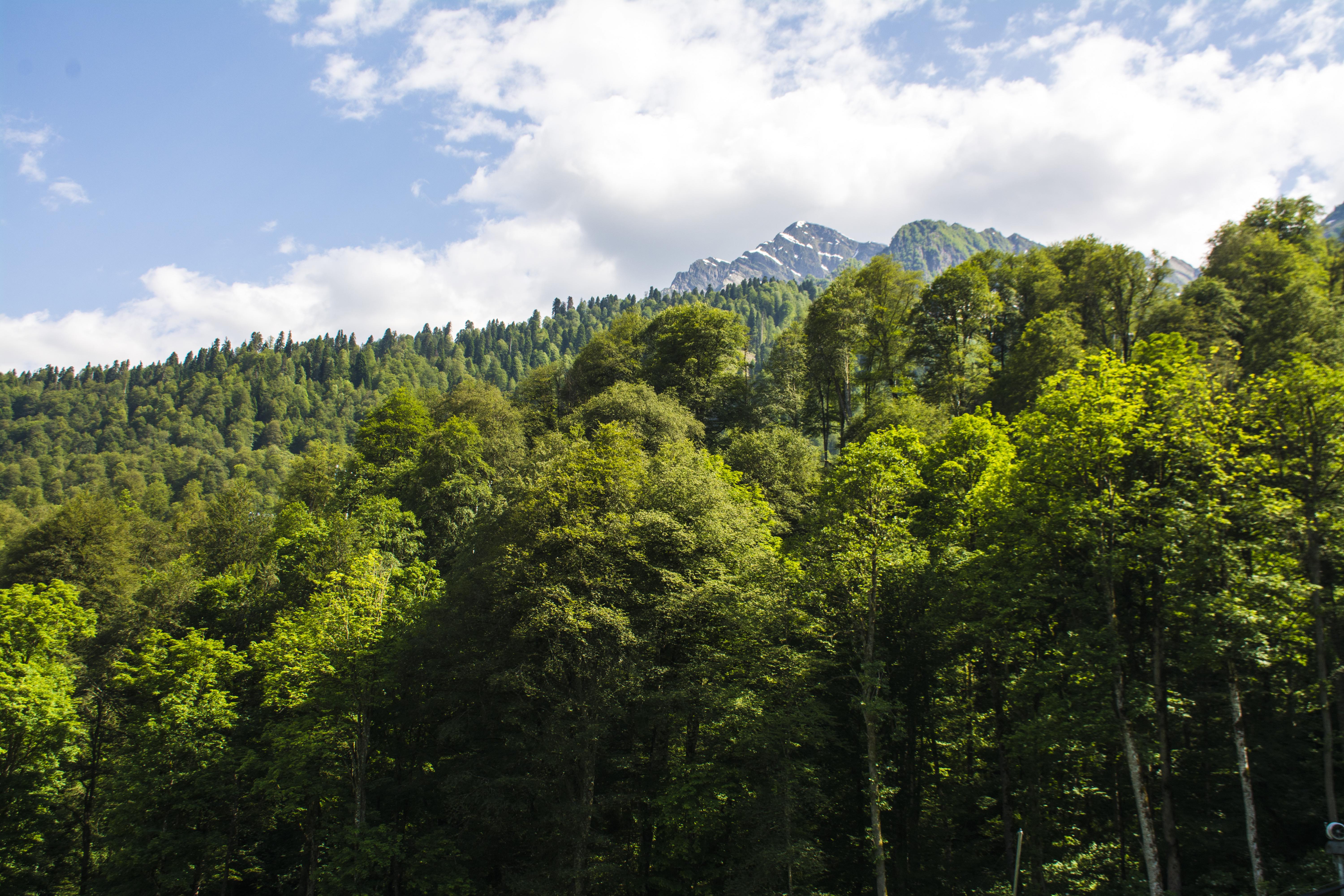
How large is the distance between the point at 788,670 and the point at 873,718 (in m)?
3.03

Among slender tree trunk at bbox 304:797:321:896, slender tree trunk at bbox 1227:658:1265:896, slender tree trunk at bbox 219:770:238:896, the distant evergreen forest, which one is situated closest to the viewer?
slender tree trunk at bbox 1227:658:1265:896

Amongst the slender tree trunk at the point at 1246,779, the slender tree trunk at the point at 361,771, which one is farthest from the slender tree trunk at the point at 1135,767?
the slender tree trunk at the point at 361,771

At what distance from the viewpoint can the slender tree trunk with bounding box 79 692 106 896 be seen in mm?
32438

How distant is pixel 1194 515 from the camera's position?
57.7 feet

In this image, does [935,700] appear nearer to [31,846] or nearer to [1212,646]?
[1212,646]

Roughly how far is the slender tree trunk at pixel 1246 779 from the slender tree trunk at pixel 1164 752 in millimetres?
1456

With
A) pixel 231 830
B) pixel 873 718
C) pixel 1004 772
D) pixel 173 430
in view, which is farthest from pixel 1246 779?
pixel 173 430

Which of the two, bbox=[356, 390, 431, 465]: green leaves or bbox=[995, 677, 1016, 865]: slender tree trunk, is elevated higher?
bbox=[356, 390, 431, 465]: green leaves

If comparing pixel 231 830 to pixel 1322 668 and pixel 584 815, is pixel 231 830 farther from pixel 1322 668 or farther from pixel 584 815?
pixel 1322 668

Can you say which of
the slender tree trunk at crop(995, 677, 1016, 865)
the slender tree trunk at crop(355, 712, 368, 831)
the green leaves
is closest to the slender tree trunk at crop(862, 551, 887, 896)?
the slender tree trunk at crop(995, 677, 1016, 865)

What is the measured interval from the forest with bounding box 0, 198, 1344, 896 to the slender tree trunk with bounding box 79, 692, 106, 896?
0.73 feet

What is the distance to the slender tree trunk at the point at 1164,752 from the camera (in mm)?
17578

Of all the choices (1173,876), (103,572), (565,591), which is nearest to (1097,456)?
(1173,876)

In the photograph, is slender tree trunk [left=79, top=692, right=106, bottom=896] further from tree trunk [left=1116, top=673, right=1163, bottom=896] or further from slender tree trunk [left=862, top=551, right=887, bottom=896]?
tree trunk [left=1116, top=673, right=1163, bottom=896]
